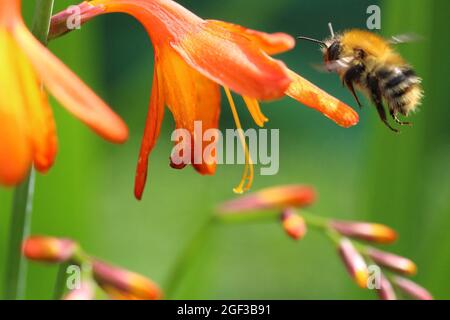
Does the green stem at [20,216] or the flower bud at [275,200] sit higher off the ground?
the flower bud at [275,200]

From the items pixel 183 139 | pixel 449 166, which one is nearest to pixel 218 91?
pixel 183 139

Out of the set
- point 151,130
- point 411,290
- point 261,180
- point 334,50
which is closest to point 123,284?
point 151,130

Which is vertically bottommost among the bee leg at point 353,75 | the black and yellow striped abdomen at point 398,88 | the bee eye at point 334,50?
the black and yellow striped abdomen at point 398,88

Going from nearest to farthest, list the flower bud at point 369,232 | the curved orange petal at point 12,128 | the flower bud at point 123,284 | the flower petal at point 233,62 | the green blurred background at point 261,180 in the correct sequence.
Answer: the curved orange petal at point 12,128 → the flower petal at point 233,62 → the flower bud at point 123,284 → the flower bud at point 369,232 → the green blurred background at point 261,180

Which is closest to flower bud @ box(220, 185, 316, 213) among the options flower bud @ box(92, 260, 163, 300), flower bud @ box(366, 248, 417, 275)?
flower bud @ box(366, 248, 417, 275)

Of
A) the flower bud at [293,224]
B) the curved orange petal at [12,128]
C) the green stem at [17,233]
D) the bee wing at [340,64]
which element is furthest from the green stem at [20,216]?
the bee wing at [340,64]

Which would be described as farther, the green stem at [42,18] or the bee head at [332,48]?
the bee head at [332,48]

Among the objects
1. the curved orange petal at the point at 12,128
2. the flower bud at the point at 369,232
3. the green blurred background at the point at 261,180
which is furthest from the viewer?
the green blurred background at the point at 261,180

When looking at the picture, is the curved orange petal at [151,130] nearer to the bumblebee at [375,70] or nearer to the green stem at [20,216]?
the green stem at [20,216]
